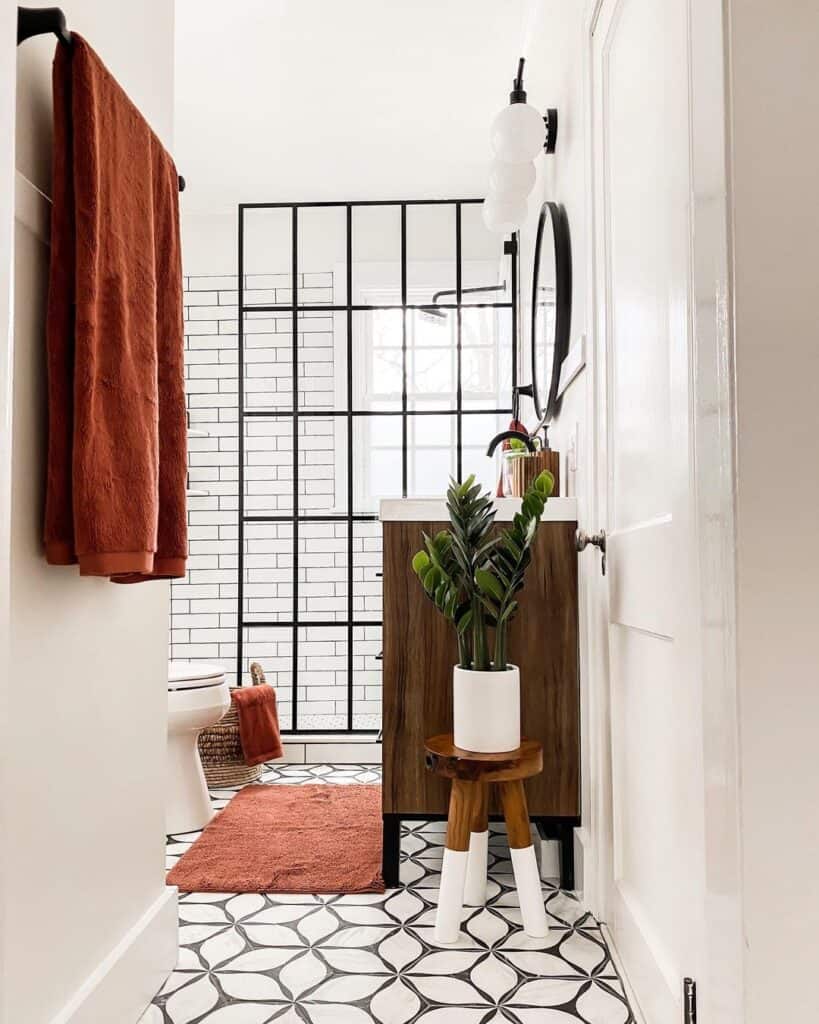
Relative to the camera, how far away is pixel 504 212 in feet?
8.71

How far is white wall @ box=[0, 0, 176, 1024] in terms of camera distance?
113 centimetres

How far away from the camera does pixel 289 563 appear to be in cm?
360

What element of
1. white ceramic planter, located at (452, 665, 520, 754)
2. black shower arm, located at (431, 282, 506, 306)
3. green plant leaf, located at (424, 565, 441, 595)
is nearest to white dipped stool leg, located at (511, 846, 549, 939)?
white ceramic planter, located at (452, 665, 520, 754)

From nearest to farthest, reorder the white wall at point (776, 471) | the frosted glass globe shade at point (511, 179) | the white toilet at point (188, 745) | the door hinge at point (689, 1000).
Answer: the white wall at point (776, 471) → the door hinge at point (689, 1000) → the frosted glass globe shade at point (511, 179) → the white toilet at point (188, 745)

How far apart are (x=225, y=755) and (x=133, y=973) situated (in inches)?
65.7

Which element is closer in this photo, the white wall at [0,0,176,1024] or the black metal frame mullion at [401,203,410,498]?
the white wall at [0,0,176,1024]

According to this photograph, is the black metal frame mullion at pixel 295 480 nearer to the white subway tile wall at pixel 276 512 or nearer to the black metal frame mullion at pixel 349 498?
the white subway tile wall at pixel 276 512

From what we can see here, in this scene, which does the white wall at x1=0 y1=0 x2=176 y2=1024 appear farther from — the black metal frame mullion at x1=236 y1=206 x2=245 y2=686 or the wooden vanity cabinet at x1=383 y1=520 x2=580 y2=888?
the black metal frame mullion at x1=236 y1=206 x2=245 y2=686

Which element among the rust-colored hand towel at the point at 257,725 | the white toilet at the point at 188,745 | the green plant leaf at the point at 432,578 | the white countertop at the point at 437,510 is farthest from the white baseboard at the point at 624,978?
the rust-colored hand towel at the point at 257,725

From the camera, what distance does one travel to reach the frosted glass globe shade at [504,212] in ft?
8.48

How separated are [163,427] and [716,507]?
0.98 meters

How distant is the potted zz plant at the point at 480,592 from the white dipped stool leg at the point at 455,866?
0.11 meters

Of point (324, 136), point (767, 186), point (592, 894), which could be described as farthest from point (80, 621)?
point (324, 136)

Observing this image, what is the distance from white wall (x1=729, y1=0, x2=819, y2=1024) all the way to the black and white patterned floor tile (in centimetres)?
82
